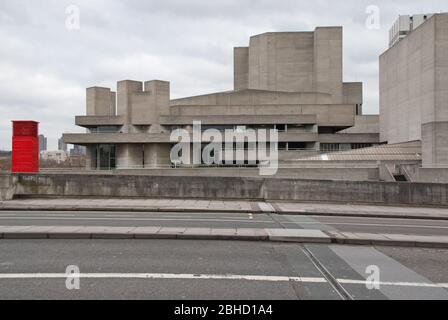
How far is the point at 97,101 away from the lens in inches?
2936

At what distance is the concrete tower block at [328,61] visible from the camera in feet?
267

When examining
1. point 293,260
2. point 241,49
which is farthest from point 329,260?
point 241,49

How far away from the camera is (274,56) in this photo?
8638 cm

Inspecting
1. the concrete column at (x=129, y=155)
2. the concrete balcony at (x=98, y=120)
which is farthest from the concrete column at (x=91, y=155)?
the concrete column at (x=129, y=155)

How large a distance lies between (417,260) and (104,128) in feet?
233

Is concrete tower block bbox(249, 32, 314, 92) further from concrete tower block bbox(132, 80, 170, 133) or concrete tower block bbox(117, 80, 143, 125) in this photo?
concrete tower block bbox(117, 80, 143, 125)

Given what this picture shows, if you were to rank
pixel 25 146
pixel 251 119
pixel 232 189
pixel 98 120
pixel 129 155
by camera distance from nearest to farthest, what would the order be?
pixel 25 146 → pixel 232 189 → pixel 251 119 → pixel 129 155 → pixel 98 120

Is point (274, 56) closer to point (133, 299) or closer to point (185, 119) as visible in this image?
point (185, 119)

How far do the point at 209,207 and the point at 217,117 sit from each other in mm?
51099

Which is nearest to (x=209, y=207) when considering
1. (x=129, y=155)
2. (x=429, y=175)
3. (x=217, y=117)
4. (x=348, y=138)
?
(x=429, y=175)

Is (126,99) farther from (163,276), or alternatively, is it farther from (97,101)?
(163,276)

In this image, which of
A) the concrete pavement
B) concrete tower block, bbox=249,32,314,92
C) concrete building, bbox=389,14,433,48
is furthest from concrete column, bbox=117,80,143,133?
concrete building, bbox=389,14,433,48

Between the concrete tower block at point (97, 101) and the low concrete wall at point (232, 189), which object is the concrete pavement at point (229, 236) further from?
the concrete tower block at point (97, 101)

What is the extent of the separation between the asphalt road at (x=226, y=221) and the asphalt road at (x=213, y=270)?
9.04 ft
